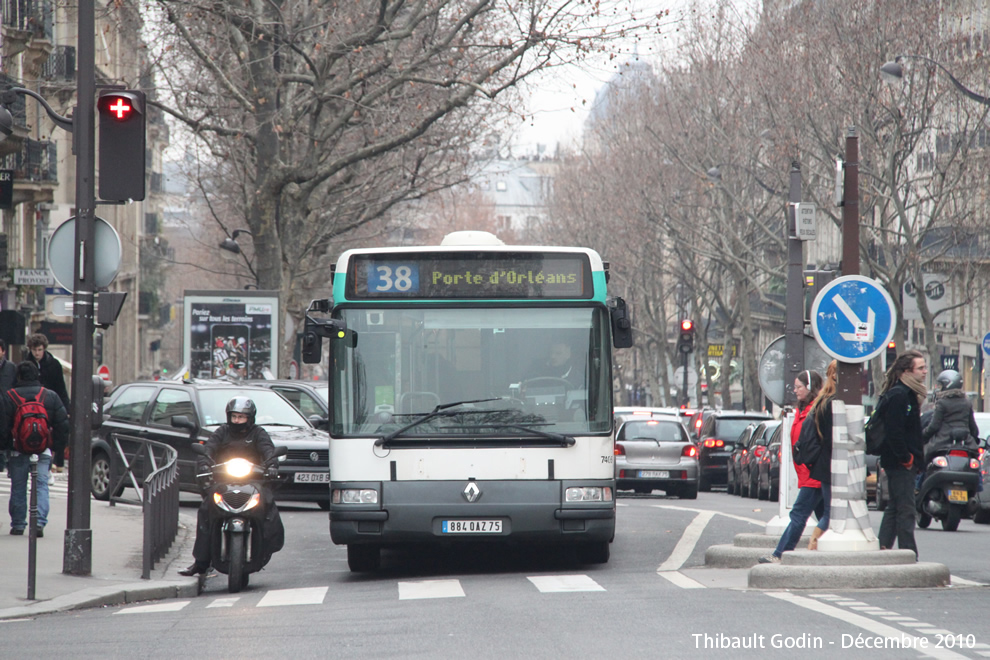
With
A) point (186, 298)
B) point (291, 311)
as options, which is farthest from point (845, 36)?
point (291, 311)

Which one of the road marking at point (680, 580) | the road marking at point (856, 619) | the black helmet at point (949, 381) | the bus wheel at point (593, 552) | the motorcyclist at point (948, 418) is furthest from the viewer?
the motorcyclist at point (948, 418)

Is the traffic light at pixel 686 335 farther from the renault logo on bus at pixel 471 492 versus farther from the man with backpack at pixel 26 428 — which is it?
the renault logo on bus at pixel 471 492

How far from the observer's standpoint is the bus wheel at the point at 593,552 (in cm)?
1312

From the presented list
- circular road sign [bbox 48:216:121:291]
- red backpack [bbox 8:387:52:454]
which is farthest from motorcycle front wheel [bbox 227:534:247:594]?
red backpack [bbox 8:387:52:454]

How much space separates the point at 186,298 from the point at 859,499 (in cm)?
1850

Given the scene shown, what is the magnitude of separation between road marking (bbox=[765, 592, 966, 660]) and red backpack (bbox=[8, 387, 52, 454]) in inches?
277

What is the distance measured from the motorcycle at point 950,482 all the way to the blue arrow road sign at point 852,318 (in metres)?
7.04

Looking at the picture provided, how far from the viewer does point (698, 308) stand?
52.2 m

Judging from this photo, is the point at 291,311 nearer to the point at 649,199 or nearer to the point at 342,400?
the point at 649,199

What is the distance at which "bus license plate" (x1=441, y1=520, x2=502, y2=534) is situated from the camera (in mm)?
12047

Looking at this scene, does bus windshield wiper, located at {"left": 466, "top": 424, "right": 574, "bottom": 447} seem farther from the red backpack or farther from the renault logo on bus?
the red backpack

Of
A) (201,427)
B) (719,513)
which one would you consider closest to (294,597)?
(201,427)

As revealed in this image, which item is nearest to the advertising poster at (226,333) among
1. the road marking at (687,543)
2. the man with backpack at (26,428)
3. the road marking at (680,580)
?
the road marking at (687,543)

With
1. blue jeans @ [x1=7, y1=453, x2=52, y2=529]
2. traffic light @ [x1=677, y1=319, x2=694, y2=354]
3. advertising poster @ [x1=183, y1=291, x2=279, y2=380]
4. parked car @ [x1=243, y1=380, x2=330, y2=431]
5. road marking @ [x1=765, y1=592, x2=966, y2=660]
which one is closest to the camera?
road marking @ [x1=765, y1=592, x2=966, y2=660]
